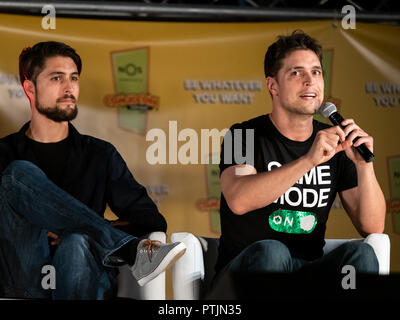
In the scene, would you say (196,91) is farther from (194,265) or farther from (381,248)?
(381,248)

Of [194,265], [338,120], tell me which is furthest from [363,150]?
[194,265]

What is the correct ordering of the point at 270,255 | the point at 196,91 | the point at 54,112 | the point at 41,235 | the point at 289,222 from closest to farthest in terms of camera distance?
the point at 270,255 → the point at 41,235 → the point at 289,222 → the point at 54,112 → the point at 196,91

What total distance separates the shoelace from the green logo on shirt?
1.45ft

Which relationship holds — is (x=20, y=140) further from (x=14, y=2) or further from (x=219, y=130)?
(x=219, y=130)

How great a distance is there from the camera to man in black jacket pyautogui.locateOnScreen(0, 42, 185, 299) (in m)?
2.02

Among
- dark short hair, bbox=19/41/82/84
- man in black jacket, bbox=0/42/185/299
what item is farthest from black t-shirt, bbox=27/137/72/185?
dark short hair, bbox=19/41/82/84

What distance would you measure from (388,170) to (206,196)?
957mm

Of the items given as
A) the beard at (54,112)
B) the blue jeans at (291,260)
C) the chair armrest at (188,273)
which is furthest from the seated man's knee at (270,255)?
the beard at (54,112)

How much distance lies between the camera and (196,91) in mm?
3027

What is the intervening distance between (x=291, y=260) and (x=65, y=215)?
0.80 m

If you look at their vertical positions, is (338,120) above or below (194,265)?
above

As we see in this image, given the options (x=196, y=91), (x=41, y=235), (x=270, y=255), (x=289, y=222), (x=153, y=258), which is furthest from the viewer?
(x=196, y=91)

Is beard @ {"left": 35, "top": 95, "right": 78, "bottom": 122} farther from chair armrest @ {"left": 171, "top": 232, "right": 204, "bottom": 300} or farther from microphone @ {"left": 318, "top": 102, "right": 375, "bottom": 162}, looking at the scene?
microphone @ {"left": 318, "top": 102, "right": 375, "bottom": 162}

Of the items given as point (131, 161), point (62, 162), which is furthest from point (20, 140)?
point (131, 161)
